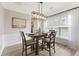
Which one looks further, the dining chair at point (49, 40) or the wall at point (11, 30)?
the dining chair at point (49, 40)

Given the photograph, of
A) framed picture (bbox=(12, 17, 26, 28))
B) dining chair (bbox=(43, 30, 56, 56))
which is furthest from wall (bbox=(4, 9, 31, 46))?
dining chair (bbox=(43, 30, 56, 56))

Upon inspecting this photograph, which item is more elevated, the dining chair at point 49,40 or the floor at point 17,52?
the dining chair at point 49,40

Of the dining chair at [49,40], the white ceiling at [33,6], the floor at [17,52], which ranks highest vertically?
the white ceiling at [33,6]

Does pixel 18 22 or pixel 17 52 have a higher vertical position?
pixel 18 22

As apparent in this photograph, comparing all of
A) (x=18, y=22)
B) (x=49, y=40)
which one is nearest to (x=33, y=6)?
(x=18, y=22)

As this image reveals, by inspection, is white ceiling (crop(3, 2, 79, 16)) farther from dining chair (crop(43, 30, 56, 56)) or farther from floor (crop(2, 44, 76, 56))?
floor (crop(2, 44, 76, 56))

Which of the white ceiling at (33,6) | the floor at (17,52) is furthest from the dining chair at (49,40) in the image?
the white ceiling at (33,6)

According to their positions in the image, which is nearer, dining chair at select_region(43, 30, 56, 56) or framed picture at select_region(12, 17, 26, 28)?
framed picture at select_region(12, 17, 26, 28)

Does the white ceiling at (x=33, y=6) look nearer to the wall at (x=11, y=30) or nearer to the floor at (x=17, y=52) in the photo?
the wall at (x=11, y=30)

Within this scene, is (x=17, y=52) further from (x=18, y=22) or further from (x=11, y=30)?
(x=18, y=22)

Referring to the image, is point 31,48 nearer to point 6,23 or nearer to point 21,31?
point 21,31

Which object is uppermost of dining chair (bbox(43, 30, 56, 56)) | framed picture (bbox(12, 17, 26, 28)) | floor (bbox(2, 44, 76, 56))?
framed picture (bbox(12, 17, 26, 28))

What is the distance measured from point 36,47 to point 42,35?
0.31m

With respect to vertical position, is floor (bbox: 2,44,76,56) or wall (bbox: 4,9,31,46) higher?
wall (bbox: 4,9,31,46)
